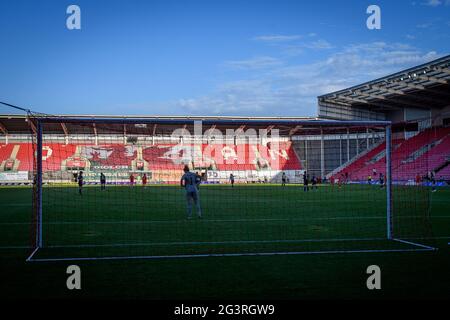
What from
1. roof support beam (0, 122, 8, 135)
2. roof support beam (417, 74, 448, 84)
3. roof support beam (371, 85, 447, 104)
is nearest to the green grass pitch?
roof support beam (417, 74, 448, 84)

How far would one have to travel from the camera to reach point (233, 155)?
46156 millimetres

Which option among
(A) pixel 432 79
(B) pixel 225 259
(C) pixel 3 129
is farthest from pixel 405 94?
(C) pixel 3 129

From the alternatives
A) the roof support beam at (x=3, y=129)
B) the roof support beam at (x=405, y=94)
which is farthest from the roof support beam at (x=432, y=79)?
the roof support beam at (x=3, y=129)

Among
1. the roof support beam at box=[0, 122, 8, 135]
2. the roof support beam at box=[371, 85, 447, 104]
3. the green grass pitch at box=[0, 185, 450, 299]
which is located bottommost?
the green grass pitch at box=[0, 185, 450, 299]

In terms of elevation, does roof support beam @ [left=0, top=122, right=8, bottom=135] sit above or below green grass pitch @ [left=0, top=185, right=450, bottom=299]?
above

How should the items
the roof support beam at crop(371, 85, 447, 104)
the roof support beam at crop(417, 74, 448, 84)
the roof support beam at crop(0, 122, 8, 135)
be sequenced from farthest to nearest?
the roof support beam at crop(0, 122, 8, 135) → the roof support beam at crop(371, 85, 447, 104) → the roof support beam at crop(417, 74, 448, 84)

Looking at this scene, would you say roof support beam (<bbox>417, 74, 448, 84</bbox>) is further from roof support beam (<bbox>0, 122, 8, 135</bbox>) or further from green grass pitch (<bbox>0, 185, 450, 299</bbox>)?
roof support beam (<bbox>0, 122, 8, 135</bbox>)

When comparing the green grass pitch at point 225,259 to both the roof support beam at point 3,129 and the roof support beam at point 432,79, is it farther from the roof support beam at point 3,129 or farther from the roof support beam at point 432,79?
the roof support beam at point 3,129

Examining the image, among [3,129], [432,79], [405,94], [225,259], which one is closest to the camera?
[225,259]

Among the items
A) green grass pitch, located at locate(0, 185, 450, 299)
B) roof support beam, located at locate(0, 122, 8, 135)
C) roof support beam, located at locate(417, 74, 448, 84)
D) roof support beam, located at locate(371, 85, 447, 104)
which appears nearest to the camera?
green grass pitch, located at locate(0, 185, 450, 299)

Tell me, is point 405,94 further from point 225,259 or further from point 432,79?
Result: point 225,259

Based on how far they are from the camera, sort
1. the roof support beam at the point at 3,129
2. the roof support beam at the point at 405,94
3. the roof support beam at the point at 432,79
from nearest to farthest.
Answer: the roof support beam at the point at 432,79, the roof support beam at the point at 405,94, the roof support beam at the point at 3,129
